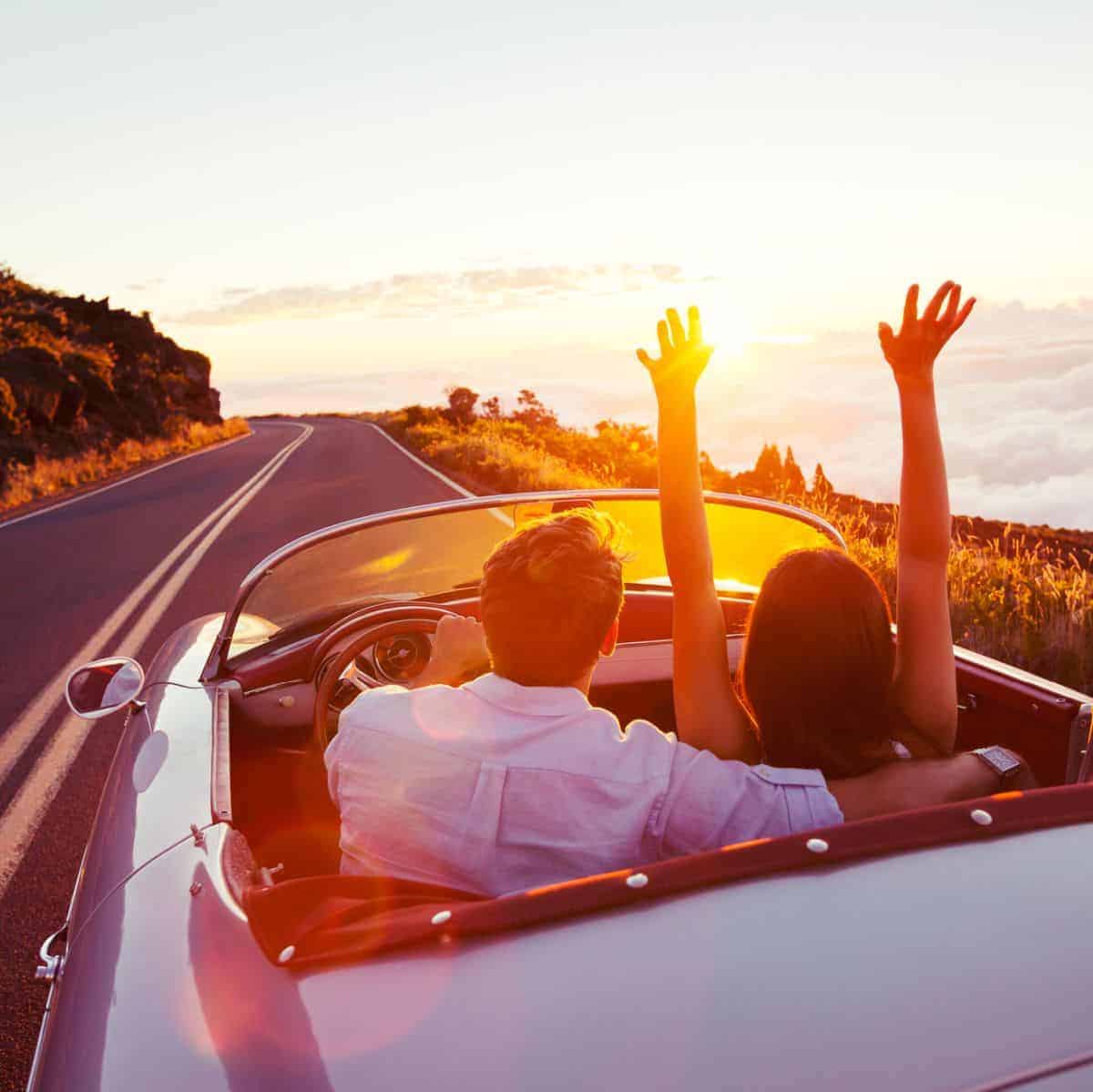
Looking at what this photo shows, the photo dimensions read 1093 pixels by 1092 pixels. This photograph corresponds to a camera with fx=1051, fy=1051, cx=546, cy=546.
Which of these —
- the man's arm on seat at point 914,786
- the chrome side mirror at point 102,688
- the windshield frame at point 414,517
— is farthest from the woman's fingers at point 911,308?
the chrome side mirror at point 102,688

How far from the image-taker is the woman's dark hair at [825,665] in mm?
1984

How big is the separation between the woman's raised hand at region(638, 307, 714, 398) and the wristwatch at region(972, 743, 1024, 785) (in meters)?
0.93

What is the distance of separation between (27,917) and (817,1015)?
343 cm

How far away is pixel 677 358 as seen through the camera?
79.1 inches

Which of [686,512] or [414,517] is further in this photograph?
[414,517]

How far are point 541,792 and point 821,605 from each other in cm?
67

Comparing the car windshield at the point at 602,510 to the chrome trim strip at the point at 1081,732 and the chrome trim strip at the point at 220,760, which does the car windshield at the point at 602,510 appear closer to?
the chrome trim strip at the point at 220,760

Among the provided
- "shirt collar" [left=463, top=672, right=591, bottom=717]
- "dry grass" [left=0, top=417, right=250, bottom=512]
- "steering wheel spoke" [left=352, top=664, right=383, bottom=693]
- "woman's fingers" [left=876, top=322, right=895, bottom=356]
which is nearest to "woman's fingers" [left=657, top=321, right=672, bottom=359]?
"woman's fingers" [left=876, top=322, right=895, bottom=356]

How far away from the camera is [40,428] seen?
101 feet

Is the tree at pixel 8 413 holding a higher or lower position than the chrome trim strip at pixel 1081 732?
higher

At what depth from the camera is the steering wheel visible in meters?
3.21

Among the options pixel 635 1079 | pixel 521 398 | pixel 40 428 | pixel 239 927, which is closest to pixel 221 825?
pixel 239 927

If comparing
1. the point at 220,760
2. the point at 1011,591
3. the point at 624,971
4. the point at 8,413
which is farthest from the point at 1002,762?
the point at 8,413

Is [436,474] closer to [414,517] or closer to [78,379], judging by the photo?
[414,517]
